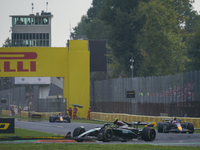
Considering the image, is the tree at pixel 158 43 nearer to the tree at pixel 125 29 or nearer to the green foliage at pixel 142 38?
the green foliage at pixel 142 38

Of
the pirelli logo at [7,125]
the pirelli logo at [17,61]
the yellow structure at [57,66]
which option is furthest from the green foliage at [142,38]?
the pirelli logo at [7,125]

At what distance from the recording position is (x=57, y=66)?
4891 centimetres

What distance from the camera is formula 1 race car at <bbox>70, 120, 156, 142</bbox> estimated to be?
58.5 ft

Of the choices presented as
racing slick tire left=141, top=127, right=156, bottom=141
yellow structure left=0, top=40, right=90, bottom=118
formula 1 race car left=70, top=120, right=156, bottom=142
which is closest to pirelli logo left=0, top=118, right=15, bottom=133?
formula 1 race car left=70, top=120, right=156, bottom=142

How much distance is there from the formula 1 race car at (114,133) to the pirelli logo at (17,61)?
30408 mm

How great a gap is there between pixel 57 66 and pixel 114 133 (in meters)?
31.2

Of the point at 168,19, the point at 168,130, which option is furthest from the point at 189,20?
the point at 168,130

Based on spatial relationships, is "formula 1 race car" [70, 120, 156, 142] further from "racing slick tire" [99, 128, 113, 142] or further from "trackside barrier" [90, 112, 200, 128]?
"trackside barrier" [90, 112, 200, 128]

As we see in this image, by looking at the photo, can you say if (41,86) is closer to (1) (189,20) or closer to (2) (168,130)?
(1) (189,20)

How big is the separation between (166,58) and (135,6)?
31.4 ft

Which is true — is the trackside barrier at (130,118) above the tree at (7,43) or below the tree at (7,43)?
below

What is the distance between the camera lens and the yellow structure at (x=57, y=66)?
157 ft

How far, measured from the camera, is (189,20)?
9288cm

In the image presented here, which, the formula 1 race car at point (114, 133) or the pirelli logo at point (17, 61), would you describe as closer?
the formula 1 race car at point (114, 133)
